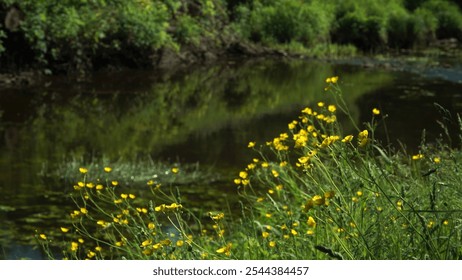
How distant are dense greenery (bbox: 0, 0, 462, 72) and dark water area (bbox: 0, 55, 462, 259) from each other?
100 centimetres

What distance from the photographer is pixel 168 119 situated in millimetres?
16016

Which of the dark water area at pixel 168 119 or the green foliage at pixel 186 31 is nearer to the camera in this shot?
the dark water area at pixel 168 119

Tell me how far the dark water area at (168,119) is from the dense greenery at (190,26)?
998 mm

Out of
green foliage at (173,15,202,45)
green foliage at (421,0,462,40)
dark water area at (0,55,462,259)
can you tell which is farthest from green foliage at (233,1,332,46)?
green foliage at (421,0,462,40)

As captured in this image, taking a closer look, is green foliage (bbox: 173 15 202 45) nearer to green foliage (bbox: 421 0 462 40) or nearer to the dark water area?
the dark water area

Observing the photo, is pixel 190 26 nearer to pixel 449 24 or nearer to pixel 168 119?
pixel 168 119

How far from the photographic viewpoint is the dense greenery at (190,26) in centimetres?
2058

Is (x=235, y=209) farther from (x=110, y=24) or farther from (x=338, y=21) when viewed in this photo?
(x=338, y=21)

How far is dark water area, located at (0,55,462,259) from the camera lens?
9844 mm

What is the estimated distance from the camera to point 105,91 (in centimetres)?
1959

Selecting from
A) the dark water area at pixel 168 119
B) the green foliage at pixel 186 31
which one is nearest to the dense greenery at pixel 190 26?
the green foliage at pixel 186 31

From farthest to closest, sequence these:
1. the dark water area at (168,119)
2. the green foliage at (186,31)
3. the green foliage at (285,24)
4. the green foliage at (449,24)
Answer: the green foliage at (449,24), the green foliage at (285,24), the green foliage at (186,31), the dark water area at (168,119)

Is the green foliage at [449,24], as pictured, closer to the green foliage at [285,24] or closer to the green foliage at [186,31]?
the green foliage at [285,24]
